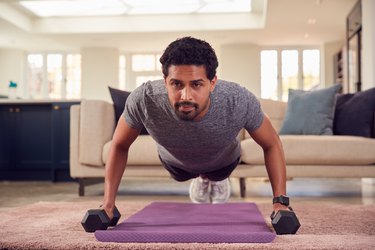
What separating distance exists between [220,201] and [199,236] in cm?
126

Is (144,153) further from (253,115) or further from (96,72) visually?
(96,72)

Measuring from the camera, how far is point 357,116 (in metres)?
3.66

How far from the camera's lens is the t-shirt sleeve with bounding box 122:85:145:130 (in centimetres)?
171

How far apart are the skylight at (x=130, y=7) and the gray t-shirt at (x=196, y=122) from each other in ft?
28.2

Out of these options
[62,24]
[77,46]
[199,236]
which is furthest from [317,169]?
[77,46]

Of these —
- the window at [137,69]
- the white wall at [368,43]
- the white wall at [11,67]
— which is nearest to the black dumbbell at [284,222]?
the white wall at [368,43]

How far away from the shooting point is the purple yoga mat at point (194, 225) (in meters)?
1.55

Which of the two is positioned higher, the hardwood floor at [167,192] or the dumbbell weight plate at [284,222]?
the dumbbell weight plate at [284,222]

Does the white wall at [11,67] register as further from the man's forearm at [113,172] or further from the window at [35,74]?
the man's forearm at [113,172]

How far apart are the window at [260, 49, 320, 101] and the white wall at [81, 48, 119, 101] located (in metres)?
4.32

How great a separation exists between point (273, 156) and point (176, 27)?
933 cm

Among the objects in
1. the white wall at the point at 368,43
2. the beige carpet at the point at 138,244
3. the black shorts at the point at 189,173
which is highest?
the white wall at the point at 368,43

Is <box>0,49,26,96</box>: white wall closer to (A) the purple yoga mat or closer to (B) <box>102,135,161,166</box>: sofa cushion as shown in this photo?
(B) <box>102,135,161,166</box>: sofa cushion

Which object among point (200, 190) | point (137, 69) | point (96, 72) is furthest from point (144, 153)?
point (137, 69)
